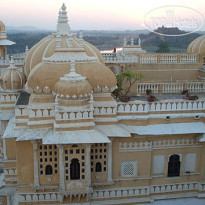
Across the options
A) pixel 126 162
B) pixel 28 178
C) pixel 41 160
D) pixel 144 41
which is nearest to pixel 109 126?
pixel 126 162

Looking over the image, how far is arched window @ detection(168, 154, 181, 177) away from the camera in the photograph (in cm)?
1192

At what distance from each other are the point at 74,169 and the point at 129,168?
2.04 metres

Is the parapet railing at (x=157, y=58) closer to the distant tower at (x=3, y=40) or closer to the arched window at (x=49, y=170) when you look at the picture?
the distant tower at (x=3, y=40)

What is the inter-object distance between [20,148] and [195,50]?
42.0ft

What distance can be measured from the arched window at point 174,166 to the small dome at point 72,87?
4052 mm

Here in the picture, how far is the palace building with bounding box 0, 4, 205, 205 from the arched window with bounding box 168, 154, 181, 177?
0.12ft

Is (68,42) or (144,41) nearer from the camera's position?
(68,42)

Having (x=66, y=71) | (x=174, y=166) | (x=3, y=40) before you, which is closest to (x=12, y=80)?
(x=66, y=71)

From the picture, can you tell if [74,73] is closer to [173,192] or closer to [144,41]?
[173,192]

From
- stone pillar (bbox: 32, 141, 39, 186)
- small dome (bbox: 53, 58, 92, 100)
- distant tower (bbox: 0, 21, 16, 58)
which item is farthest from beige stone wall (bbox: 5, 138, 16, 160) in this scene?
distant tower (bbox: 0, 21, 16, 58)

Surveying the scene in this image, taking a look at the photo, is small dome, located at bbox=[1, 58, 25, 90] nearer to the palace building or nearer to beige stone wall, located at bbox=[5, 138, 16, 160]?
the palace building

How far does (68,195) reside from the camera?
1089cm

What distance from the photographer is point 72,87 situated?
1020 centimetres

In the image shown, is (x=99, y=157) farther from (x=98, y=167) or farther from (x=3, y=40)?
(x=3, y=40)
